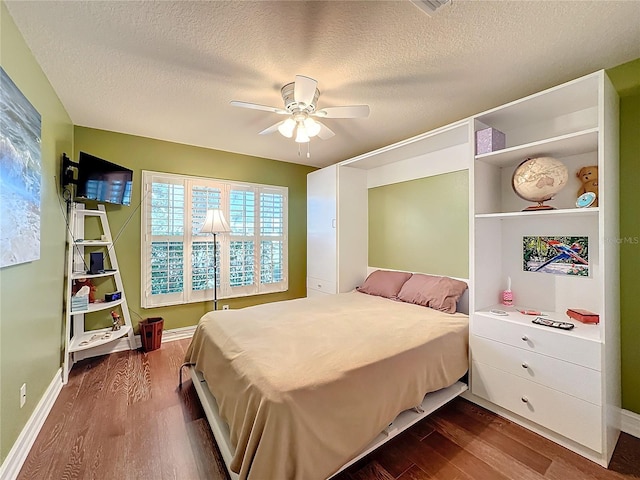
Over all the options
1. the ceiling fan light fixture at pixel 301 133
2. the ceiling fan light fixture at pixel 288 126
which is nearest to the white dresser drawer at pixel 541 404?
the ceiling fan light fixture at pixel 301 133

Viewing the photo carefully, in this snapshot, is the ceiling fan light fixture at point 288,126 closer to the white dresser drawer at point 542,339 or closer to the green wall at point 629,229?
the white dresser drawer at point 542,339

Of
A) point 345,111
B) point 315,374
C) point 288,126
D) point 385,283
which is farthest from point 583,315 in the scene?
point 288,126

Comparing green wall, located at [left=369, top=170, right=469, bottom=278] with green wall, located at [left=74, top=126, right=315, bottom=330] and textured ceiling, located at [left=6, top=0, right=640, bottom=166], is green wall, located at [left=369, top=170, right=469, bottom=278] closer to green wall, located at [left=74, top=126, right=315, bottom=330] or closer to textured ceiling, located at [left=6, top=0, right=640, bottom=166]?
textured ceiling, located at [left=6, top=0, right=640, bottom=166]

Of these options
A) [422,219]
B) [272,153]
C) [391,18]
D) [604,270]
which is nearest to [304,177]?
[272,153]

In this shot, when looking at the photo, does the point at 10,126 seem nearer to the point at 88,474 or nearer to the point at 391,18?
the point at 88,474

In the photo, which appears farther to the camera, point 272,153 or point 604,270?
point 272,153

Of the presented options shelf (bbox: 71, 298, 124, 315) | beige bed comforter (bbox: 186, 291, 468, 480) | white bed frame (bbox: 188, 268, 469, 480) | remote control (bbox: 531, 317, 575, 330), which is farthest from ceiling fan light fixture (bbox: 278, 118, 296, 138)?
shelf (bbox: 71, 298, 124, 315)

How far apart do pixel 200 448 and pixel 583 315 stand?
8.89 ft

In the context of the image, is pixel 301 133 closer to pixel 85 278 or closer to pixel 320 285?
pixel 320 285

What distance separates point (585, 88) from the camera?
5.98 feet

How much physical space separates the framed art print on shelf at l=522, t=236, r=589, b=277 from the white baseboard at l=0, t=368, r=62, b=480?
12.3 ft

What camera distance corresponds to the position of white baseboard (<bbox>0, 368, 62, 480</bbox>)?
1533 mm

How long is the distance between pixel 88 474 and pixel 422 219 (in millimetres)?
3346

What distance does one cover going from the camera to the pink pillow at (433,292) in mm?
2627
